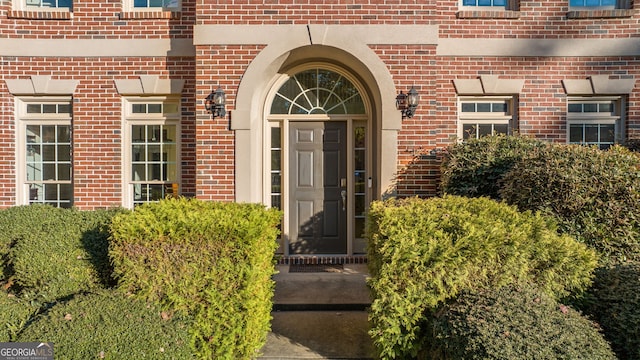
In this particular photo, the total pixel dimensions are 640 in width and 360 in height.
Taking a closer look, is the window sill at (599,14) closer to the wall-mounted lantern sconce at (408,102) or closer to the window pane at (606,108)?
the window pane at (606,108)

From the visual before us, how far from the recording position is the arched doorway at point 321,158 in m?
5.79

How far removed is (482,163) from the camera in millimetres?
4699

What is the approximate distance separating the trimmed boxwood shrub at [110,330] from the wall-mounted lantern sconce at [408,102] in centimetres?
388

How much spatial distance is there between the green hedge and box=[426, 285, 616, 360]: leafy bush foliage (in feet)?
4.97

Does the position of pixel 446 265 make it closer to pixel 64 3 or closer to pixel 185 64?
pixel 185 64

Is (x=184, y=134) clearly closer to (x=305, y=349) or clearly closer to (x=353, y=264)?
(x=353, y=264)

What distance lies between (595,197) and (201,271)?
3.76 meters

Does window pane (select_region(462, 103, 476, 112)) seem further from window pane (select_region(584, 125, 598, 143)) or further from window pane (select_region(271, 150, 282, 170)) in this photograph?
window pane (select_region(271, 150, 282, 170))

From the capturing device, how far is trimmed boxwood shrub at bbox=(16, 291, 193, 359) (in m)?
2.45

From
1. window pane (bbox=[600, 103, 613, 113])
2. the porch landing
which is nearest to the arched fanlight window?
the porch landing

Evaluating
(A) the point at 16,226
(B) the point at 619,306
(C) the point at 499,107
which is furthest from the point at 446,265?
(A) the point at 16,226

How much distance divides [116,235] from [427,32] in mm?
4662
